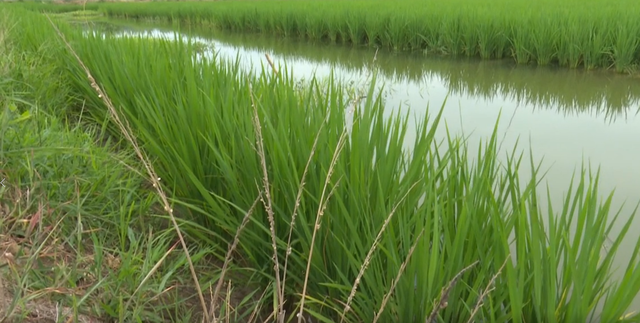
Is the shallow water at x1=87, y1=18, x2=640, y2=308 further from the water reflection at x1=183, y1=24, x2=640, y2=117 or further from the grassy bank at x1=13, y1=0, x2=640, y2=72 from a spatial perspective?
Answer: the grassy bank at x1=13, y1=0, x2=640, y2=72

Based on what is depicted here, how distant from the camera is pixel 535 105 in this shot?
3.88 meters

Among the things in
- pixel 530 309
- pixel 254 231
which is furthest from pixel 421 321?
pixel 254 231

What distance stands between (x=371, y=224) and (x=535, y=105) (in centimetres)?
308

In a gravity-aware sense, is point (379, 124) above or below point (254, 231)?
above

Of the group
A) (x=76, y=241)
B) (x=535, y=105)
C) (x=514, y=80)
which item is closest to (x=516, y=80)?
(x=514, y=80)

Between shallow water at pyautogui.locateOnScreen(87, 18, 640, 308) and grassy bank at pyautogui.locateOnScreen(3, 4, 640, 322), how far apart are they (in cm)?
31

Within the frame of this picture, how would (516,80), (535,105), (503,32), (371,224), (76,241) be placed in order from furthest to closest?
(503,32)
(516,80)
(535,105)
(76,241)
(371,224)

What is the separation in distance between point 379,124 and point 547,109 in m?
2.81

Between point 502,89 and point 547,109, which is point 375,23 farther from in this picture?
point 547,109

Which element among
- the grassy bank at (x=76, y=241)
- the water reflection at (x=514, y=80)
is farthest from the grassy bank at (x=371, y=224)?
the water reflection at (x=514, y=80)

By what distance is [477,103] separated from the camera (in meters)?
3.92

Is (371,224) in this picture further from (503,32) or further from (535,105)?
(503,32)

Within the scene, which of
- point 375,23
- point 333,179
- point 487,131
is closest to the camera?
point 333,179

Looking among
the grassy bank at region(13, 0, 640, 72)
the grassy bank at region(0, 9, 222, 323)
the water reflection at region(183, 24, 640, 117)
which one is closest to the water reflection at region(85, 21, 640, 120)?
the water reflection at region(183, 24, 640, 117)
